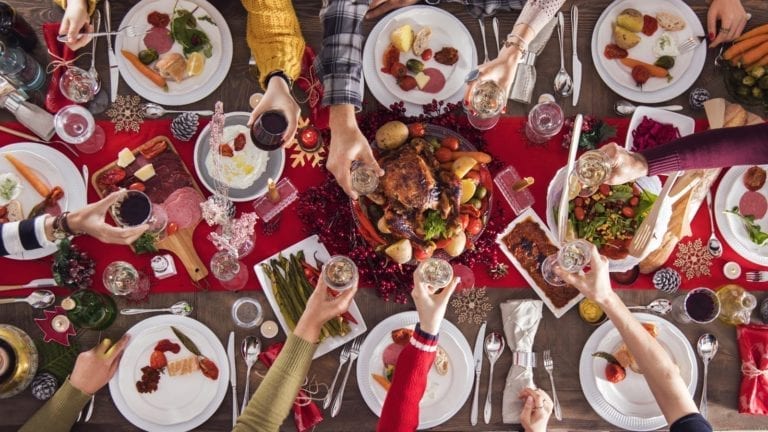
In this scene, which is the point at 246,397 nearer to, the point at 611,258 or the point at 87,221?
the point at 87,221

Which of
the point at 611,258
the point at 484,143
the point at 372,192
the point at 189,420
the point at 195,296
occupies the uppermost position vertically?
the point at 484,143

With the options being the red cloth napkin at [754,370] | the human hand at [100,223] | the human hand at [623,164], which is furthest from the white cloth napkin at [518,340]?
the human hand at [100,223]

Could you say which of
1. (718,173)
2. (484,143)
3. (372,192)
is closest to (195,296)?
(372,192)

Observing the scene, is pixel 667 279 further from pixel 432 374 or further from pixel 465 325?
pixel 432 374

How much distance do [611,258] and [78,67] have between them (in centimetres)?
216

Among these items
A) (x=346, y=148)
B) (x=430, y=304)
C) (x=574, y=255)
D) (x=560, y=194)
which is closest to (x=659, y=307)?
(x=574, y=255)

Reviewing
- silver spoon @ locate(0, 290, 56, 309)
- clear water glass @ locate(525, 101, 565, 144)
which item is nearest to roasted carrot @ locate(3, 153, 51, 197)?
silver spoon @ locate(0, 290, 56, 309)

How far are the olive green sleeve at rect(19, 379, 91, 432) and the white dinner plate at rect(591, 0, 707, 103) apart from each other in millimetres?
2305

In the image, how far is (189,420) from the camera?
7.01 ft

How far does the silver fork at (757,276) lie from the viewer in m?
2.26

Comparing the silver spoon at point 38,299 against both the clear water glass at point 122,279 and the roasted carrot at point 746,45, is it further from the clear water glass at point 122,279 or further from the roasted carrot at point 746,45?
the roasted carrot at point 746,45

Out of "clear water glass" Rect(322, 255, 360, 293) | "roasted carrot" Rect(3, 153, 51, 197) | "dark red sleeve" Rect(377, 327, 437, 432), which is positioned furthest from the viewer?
"roasted carrot" Rect(3, 153, 51, 197)

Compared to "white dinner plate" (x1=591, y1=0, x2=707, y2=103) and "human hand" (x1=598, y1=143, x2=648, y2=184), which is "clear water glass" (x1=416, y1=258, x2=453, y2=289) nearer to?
"human hand" (x1=598, y1=143, x2=648, y2=184)

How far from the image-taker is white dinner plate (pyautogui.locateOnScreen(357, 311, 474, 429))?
2176 mm
